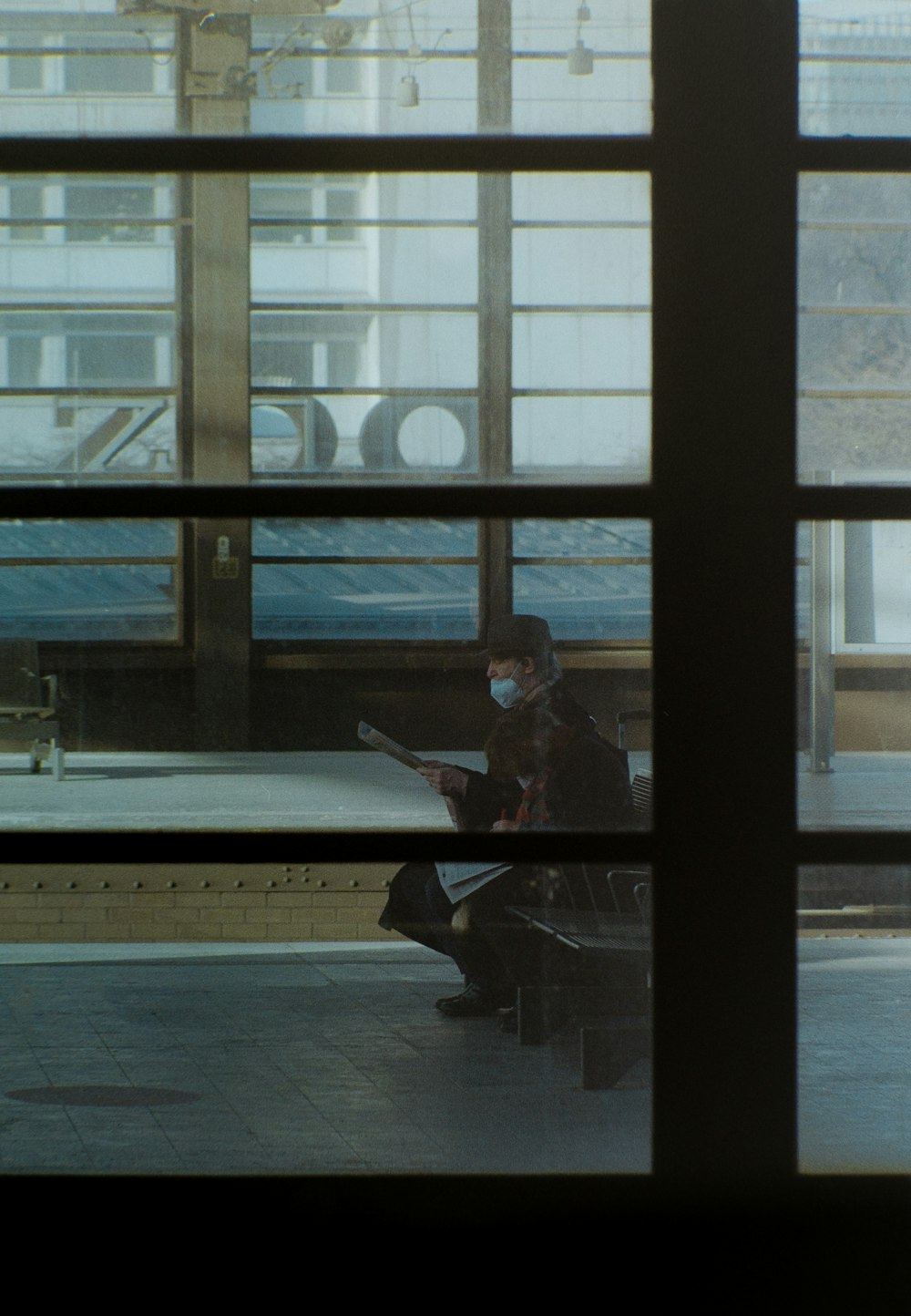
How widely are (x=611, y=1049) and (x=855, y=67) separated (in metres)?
1.60

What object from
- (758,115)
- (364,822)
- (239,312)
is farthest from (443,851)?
(758,115)

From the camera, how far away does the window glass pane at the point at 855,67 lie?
308 cm

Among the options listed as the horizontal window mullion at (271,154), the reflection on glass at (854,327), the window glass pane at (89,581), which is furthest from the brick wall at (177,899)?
the horizontal window mullion at (271,154)

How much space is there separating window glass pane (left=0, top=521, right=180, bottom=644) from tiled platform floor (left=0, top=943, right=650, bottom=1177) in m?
0.51

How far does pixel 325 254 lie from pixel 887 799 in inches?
49.5

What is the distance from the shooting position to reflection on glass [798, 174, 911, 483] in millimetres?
3105

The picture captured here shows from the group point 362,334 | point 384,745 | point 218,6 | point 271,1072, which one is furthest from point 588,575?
point 218,6

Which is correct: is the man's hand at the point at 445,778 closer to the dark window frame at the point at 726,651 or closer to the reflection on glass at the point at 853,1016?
the dark window frame at the point at 726,651

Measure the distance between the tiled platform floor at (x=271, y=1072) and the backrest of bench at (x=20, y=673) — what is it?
1.31 feet

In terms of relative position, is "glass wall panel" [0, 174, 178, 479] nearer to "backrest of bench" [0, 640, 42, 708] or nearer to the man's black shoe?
"backrest of bench" [0, 640, 42, 708]

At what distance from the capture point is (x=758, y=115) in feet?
9.83

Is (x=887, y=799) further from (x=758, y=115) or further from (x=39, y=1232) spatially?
(x=39, y=1232)

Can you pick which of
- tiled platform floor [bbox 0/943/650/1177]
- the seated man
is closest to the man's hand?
the seated man

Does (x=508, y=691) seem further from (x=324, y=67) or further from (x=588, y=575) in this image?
(x=324, y=67)
